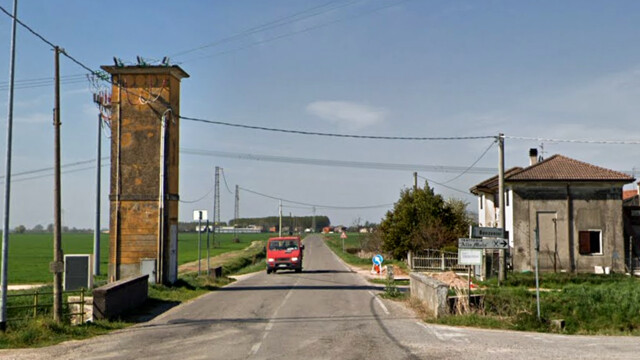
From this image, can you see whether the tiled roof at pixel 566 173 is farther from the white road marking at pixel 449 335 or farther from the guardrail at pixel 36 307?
the guardrail at pixel 36 307

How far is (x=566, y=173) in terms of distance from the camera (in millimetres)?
38531

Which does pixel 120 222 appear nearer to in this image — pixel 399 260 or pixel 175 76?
pixel 175 76

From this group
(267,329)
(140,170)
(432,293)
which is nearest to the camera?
(267,329)

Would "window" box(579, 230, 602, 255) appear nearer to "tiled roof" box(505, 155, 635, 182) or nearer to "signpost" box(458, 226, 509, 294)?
"tiled roof" box(505, 155, 635, 182)

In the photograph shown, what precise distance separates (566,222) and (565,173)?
3127 millimetres

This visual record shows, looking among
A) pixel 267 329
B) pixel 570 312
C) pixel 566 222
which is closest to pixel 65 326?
pixel 267 329

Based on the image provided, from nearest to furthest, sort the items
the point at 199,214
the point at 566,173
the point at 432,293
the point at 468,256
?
the point at 432,293, the point at 468,256, the point at 199,214, the point at 566,173

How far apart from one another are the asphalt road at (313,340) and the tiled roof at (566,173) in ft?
69.4

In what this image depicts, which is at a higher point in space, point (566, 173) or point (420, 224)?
point (566, 173)

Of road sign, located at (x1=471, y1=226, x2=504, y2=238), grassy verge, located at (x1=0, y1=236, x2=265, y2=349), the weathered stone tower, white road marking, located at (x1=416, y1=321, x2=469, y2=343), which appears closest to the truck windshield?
the weathered stone tower

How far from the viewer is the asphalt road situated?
11.8m

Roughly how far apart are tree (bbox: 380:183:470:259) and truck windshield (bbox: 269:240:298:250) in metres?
8.57

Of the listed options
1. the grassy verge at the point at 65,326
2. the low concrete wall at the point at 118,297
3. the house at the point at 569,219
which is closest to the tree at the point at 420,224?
the house at the point at 569,219

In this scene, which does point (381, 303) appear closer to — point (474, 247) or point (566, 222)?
point (474, 247)
